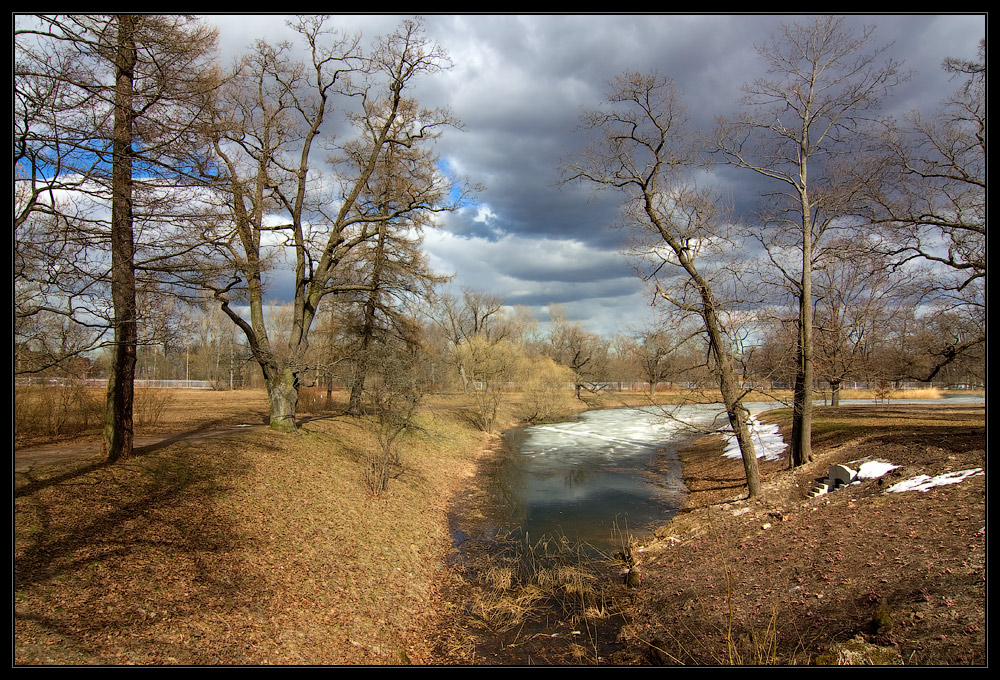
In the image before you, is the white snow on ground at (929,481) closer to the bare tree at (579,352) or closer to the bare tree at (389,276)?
the bare tree at (389,276)

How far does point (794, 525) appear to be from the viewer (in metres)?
9.23

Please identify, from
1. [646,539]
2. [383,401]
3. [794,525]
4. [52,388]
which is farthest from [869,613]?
[52,388]

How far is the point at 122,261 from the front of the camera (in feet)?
25.1

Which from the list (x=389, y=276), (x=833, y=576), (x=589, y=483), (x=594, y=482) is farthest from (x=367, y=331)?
(x=833, y=576)

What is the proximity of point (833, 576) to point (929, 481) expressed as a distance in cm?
367

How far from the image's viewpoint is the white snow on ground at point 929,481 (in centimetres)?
835

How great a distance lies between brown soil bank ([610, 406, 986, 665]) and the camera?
524cm

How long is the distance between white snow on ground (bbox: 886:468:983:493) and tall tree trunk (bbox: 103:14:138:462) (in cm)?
1339

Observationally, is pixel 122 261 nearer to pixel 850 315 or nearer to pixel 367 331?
pixel 367 331

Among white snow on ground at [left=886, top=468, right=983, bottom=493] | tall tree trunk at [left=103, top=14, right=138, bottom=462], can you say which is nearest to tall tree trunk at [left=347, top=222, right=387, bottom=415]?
tall tree trunk at [left=103, top=14, right=138, bottom=462]

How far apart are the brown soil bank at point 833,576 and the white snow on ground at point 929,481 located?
17 cm

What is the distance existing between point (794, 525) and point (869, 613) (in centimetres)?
373

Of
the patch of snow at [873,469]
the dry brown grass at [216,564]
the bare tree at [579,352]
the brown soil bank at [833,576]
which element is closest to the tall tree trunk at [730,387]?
the brown soil bank at [833,576]

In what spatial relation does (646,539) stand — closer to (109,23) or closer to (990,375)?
(990,375)
